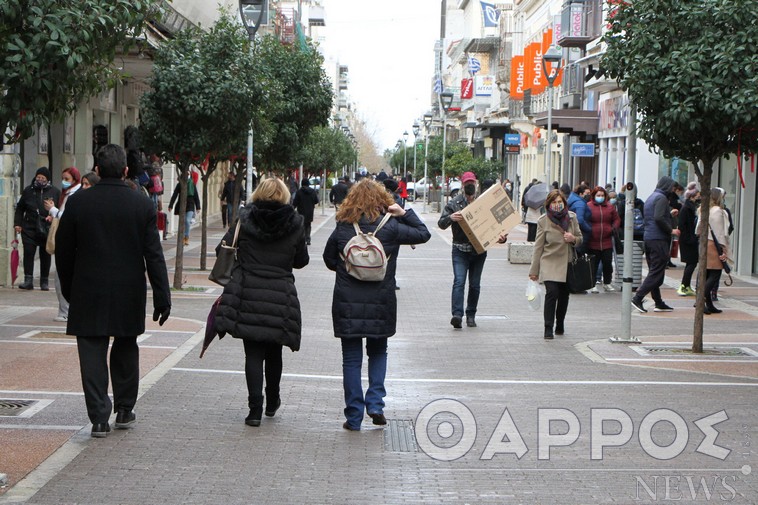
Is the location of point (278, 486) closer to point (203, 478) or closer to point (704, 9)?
point (203, 478)

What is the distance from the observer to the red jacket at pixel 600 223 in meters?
19.5

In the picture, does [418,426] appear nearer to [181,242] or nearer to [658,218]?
[658,218]

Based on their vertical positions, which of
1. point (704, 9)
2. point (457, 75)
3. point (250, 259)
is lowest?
point (250, 259)

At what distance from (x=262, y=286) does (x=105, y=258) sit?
108 centimetres

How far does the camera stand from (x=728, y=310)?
17.7 m

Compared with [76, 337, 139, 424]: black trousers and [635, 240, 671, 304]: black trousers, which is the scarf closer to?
[635, 240, 671, 304]: black trousers

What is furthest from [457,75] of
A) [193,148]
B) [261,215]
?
[261,215]

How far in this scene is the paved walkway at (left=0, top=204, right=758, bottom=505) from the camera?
271 inches

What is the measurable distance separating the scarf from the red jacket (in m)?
5.29

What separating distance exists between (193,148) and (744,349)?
943 centimetres

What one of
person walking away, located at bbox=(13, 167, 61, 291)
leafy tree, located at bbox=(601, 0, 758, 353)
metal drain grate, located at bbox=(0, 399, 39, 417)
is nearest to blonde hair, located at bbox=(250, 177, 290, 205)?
metal drain grate, located at bbox=(0, 399, 39, 417)

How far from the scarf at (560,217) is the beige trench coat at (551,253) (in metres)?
0.04

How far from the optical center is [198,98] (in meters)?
18.8

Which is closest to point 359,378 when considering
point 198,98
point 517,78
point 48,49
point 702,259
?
point 48,49
